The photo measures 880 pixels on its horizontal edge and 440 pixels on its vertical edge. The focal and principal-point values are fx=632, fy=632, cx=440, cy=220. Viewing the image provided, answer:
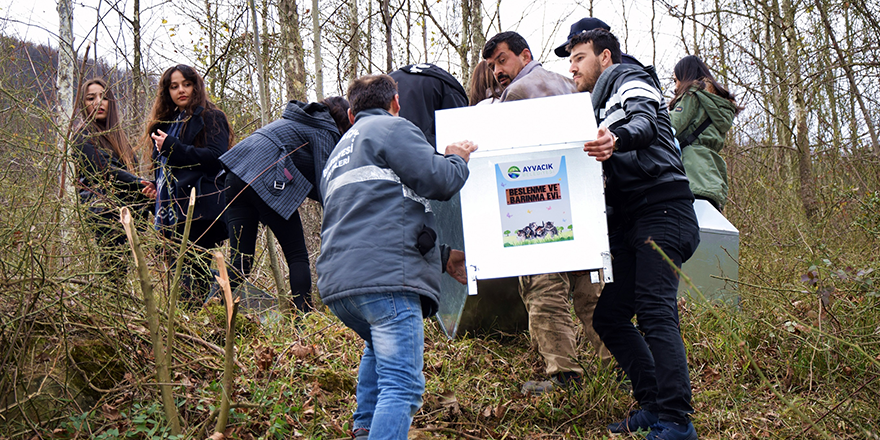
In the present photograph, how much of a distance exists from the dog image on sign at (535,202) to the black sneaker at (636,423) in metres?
0.90

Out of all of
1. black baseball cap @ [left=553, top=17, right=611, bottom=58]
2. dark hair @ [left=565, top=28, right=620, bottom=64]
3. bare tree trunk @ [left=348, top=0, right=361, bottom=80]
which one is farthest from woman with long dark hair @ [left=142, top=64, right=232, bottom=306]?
bare tree trunk @ [left=348, top=0, right=361, bottom=80]

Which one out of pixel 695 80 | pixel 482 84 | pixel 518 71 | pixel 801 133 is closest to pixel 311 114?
pixel 482 84

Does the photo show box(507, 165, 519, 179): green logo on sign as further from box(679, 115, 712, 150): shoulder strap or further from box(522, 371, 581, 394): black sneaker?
box(679, 115, 712, 150): shoulder strap

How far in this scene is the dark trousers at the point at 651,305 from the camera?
2.71 m

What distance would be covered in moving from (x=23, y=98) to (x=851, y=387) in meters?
4.40

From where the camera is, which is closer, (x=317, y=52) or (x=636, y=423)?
(x=636, y=423)

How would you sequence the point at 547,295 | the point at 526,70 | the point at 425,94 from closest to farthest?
1. the point at 547,295
2. the point at 526,70
3. the point at 425,94

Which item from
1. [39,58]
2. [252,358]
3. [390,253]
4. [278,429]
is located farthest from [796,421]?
[39,58]

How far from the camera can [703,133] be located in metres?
4.64

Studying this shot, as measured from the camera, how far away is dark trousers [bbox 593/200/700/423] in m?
2.71

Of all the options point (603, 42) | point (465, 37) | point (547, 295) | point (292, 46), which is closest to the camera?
point (603, 42)

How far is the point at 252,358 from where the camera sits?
3.51 meters

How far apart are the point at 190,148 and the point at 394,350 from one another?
8.29 feet

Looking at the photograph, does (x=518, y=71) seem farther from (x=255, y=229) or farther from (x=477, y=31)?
(x=477, y=31)
